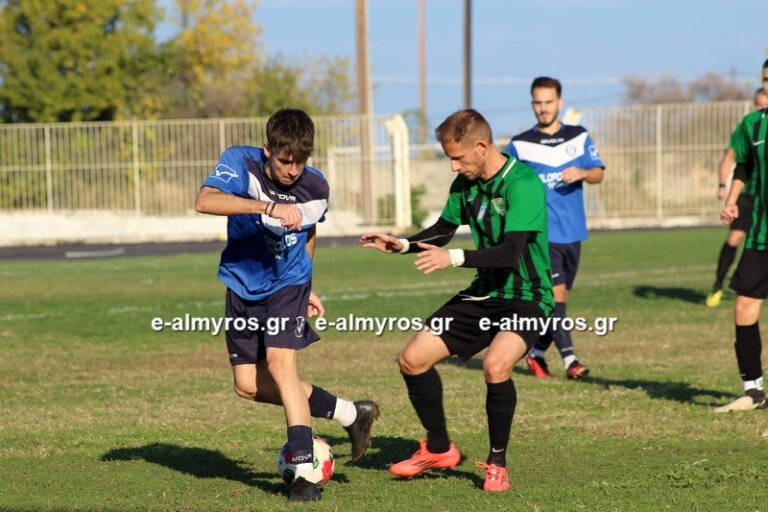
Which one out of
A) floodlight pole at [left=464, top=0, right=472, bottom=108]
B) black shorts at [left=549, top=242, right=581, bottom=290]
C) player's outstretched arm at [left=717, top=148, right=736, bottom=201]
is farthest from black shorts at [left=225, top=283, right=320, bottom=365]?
floodlight pole at [left=464, top=0, right=472, bottom=108]

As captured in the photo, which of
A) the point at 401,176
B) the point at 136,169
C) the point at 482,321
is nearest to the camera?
the point at 482,321

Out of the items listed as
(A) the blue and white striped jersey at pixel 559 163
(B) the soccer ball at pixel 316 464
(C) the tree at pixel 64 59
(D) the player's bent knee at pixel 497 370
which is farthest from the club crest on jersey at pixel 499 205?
(C) the tree at pixel 64 59

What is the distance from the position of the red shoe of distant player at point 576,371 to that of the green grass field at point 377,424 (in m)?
0.08

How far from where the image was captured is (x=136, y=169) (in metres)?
32.9

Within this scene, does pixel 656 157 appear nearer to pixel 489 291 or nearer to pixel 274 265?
pixel 489 291

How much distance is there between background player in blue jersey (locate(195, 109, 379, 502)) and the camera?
594 cm

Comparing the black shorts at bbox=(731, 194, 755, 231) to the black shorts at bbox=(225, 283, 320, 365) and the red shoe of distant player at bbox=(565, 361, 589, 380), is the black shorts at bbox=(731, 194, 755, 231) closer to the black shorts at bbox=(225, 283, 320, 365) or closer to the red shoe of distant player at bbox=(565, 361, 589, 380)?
the red shoe of distant player at bbox=(565, 361, 589, 380)

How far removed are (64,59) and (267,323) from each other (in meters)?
35.9

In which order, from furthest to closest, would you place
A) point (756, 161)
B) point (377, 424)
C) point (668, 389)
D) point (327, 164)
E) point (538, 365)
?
point (327, 164) → point (538, 365) → point (668, 389) → point (756, 161) → point (377, 424)

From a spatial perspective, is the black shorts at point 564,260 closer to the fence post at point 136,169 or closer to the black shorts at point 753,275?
the black shorts at point 753,275

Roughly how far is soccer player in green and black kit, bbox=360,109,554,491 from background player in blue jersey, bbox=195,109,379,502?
15.8 inches

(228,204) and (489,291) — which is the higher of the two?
(228,204)

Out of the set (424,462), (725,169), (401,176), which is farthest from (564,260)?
(401,176)

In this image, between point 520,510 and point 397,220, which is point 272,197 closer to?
point 520,510
